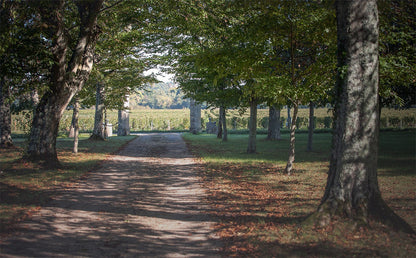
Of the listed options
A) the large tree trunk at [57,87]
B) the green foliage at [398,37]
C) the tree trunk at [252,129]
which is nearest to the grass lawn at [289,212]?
the green foliage at [398,37]

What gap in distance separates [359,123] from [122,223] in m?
4.23

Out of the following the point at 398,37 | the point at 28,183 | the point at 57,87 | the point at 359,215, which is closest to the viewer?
the point at 359,215

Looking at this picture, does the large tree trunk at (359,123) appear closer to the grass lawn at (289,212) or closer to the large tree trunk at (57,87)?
the grass lawn at (289,212)

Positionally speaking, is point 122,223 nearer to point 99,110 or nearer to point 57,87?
point 57,87

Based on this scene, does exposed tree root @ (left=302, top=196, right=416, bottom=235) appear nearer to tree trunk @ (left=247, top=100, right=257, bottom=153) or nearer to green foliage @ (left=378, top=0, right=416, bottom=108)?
green foliage @ (left=378, top=0, right=416, bottom=108)

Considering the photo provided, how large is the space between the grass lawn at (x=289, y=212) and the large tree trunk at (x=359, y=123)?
0.94 ft

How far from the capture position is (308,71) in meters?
11.4

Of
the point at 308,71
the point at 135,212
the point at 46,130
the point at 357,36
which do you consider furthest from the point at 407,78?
the point at 46,130

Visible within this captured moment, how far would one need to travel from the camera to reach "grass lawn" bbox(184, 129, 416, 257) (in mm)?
4750

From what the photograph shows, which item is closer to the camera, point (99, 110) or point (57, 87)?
point (57, 87)

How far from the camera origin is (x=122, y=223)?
242 inches

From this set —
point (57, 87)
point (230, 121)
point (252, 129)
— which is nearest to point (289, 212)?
point (57, 87)

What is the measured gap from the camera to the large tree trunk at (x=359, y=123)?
213 inches

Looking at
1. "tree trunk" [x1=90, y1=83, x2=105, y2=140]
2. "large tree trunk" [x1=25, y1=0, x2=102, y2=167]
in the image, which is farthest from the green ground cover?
"large tree trunk" [x1=25, y1=0, x2=102, y2=167]
